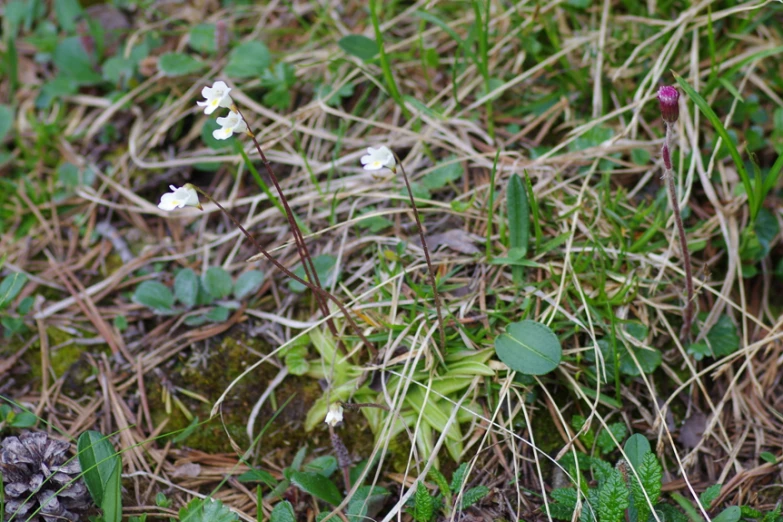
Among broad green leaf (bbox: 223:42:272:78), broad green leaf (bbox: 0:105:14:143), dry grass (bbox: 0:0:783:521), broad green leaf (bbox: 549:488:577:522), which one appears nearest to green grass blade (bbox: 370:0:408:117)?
dry grass (bbox: 0:0:783:521)

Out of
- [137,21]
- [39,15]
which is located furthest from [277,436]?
[39,15]

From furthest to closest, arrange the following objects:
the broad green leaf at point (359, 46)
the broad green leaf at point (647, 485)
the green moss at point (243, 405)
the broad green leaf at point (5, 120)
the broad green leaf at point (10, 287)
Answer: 1. the broad green leaf at point (5, 120)
2. the broad green leaf at point (359, 46)
3. the broad green leaf at point (10, 287)
4. the green moss at point (243, 405)
5. the broad green leaf at point (647, 485)

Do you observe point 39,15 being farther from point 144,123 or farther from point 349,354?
point 349,354

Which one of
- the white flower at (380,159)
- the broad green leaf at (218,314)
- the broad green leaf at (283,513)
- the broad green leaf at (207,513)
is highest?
the white flower at (380,159)

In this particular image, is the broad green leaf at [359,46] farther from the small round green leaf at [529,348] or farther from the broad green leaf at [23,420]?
the broad green leaf at [23,420]

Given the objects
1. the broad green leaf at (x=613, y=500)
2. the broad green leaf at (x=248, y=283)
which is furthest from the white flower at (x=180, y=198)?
the broad green leaf at (x=613, y=500)

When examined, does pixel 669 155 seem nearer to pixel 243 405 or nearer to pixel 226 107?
pixel 226 107
